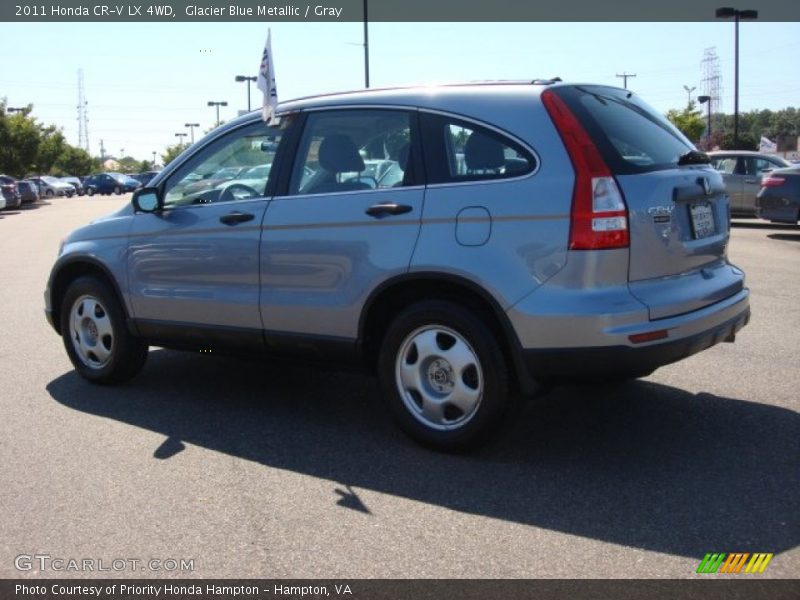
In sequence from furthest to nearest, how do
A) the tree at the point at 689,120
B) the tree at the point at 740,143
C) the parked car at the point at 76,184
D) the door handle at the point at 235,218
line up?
the parked car at the point at 76,184 → the tree at the point at 689,120 → the tree at the point at 740,143 → the door handle at the point at 235,218

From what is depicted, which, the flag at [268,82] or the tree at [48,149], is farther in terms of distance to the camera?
the tree at [48,149]

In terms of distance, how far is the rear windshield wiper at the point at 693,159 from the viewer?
471cm

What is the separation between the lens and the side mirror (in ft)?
18.9

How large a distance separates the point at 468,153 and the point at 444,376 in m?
1.15

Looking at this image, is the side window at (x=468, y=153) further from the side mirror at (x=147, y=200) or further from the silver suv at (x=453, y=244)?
the side mirror at (x=147, y=200)

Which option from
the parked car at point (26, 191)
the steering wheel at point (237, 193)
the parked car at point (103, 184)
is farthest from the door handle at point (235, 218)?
the parked car at point (103, 184)

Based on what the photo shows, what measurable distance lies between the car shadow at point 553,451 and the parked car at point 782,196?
11.5 m

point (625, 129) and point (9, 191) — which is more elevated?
point (9, 191)

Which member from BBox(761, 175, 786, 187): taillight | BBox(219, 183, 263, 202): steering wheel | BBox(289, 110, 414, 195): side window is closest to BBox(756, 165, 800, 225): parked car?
BBox(761, 175, 786, 187): taillight

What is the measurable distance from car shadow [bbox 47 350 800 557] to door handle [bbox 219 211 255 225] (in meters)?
1.20

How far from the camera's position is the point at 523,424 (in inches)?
202

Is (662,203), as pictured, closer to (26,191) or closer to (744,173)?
(744,173)

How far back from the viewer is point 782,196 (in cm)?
1593

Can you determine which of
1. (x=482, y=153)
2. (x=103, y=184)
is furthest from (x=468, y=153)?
(x=103, y=184)
